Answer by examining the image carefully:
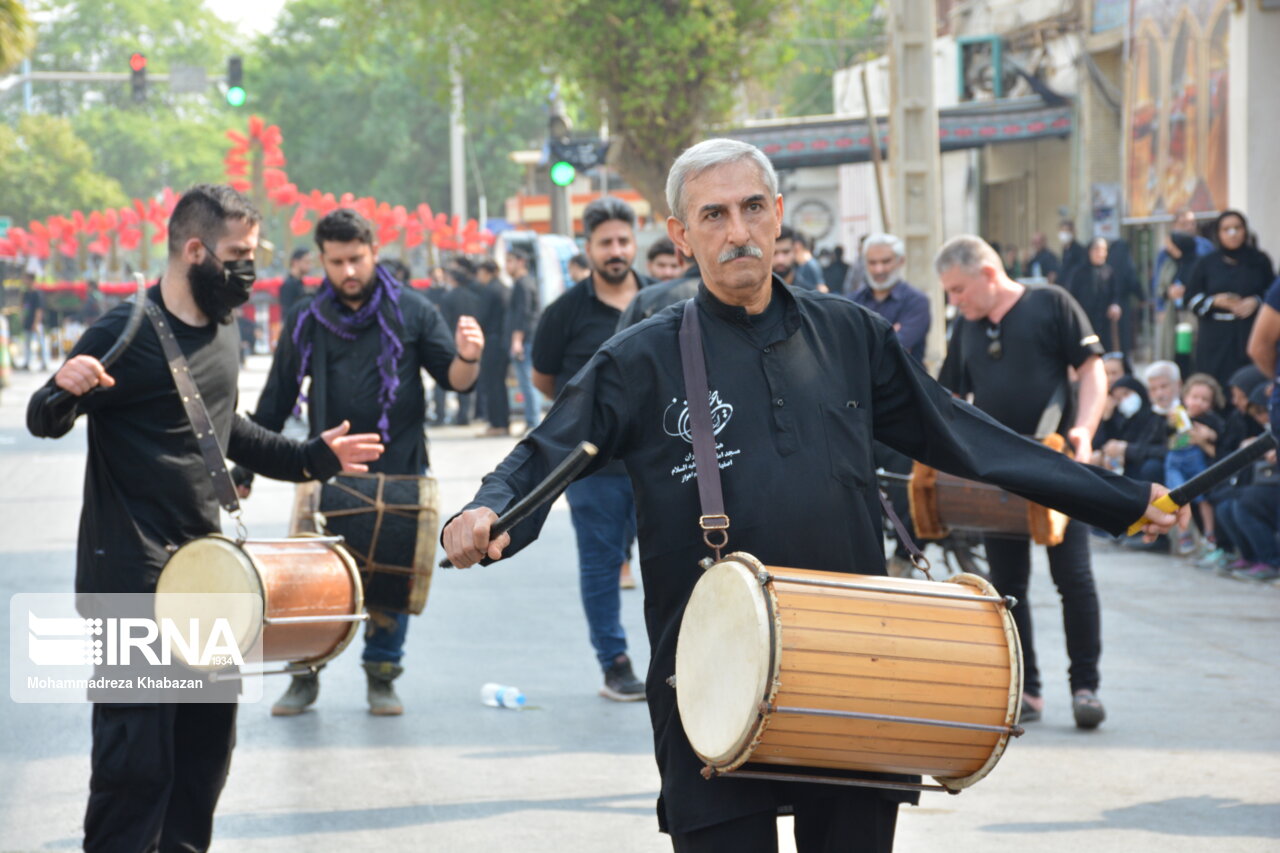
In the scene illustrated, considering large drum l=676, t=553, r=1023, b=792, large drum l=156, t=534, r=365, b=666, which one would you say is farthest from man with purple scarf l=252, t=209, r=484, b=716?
large drum l=676, t=553, r=1023, b=792

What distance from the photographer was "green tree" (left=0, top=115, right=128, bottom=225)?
7631 cm

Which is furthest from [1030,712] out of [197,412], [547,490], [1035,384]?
[547,490]

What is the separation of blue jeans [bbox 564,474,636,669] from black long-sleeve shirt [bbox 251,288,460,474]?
0.83m

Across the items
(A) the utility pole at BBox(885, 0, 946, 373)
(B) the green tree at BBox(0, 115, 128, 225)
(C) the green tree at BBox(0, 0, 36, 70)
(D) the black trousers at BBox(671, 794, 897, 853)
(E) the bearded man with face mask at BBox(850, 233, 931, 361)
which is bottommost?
(D) the black trousers at BBox(671, 794, 897, 853)

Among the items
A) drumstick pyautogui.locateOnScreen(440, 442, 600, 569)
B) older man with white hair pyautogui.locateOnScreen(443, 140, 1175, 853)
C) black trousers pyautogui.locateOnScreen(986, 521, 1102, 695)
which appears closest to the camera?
drumstick pyautogui.locateOnScreen(440, 442, 600, 569)

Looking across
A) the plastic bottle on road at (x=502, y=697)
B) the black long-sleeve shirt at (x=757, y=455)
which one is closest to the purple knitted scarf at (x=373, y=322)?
the plastic bottle on road at (x=502, y=697)

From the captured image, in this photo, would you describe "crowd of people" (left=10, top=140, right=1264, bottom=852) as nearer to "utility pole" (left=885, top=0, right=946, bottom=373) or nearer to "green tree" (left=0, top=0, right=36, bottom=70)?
"utility pole" (left=885, top=0, right=946, bottom=373)

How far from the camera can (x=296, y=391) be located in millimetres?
7988

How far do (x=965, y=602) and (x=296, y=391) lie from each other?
474 centimetres

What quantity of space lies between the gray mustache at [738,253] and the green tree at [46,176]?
76.5 m

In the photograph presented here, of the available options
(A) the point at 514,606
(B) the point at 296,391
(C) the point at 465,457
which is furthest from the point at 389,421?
(C) the point at 465,457

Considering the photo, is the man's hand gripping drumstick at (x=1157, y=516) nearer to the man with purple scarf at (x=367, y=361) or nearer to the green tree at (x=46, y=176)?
the man with purple scarf at (x=367, y=361)

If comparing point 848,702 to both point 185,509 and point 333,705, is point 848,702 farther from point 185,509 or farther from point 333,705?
point 333,705

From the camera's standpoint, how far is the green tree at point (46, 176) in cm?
7631
